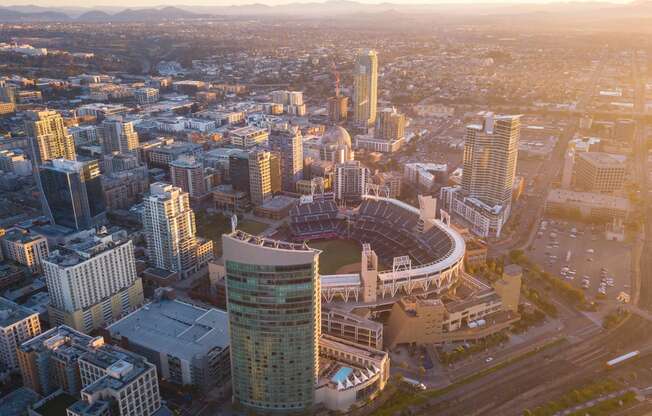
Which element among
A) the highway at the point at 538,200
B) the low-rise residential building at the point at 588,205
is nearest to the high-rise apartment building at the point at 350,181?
the highway at the point at 538,200

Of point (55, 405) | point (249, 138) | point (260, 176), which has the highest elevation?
point (260, 176)

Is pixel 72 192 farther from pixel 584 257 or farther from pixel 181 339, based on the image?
pixel 584 257

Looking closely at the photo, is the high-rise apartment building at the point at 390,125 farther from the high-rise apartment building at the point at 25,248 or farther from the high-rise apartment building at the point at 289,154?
the high-rise apartment building at the point at 25,248

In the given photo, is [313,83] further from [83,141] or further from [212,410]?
[212,410]

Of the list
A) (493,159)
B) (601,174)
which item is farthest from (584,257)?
(601,174)

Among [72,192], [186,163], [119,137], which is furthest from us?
[119,137]

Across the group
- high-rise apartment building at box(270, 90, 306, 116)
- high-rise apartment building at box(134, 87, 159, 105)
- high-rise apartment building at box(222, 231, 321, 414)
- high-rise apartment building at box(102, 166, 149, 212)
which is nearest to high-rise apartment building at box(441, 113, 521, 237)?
high-rise apartment building at box(222, 231, 321, 414)
